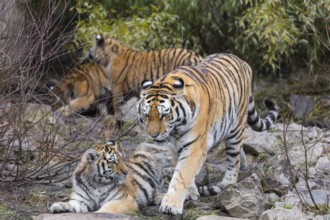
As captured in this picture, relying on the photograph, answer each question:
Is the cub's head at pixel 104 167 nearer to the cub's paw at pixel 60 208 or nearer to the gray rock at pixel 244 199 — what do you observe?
the cub's paw at pixel 60 208

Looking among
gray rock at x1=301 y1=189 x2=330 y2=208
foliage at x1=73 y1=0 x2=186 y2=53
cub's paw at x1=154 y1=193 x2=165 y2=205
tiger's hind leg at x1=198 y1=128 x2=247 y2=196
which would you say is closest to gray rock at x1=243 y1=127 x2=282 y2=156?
tiger's hind leg at x1=198 y1=128 x2=247 y2=196

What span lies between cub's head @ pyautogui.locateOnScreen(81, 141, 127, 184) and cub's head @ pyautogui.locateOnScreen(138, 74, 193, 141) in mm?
400

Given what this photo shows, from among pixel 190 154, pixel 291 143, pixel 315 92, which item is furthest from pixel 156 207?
pixel 315 92

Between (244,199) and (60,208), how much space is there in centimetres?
151

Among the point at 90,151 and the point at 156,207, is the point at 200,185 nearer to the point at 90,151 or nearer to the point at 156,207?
the point at 156,207

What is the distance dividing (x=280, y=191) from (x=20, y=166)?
98.5 inches

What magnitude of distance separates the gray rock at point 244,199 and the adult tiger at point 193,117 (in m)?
0.33

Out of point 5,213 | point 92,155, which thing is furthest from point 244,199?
point 5,213

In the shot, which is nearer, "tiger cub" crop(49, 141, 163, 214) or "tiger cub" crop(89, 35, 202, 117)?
"tiger cub" crop(49, 141, 163, 214)

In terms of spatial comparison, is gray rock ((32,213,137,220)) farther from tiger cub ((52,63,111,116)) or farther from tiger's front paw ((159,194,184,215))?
tiger cub ((52,63,111,116))

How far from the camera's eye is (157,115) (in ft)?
22.2

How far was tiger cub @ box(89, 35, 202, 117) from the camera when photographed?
1071cm

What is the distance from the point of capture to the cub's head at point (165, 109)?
6746 millimetres

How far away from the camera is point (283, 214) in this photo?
253 inches
